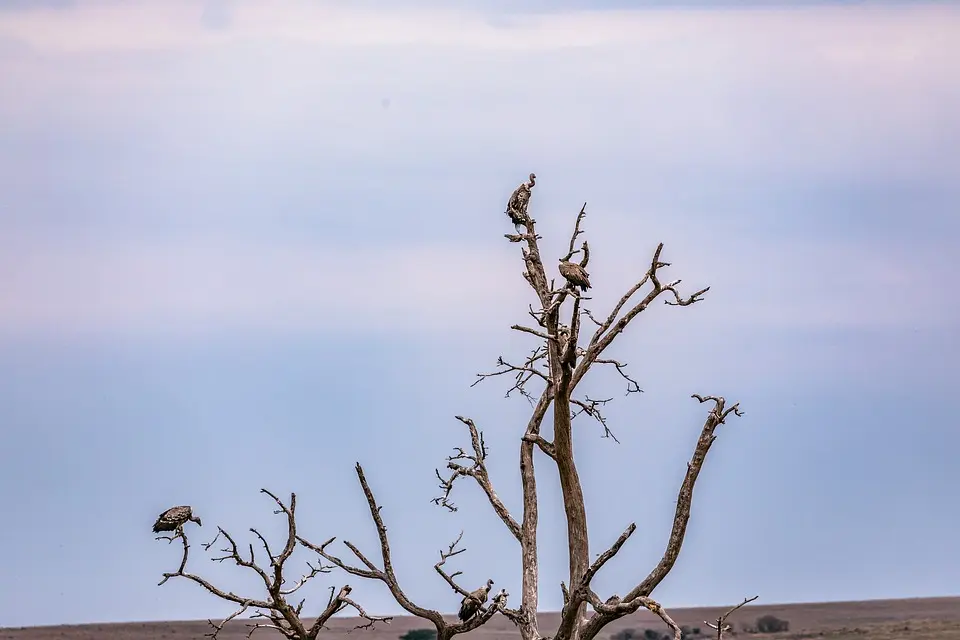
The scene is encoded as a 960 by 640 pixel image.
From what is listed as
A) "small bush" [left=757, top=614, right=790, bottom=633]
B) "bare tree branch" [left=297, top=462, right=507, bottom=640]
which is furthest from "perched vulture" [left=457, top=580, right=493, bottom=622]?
"small bush" [left=757, top=614, right=790, bottom=633]

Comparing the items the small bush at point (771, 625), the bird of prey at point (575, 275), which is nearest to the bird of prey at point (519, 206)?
the bird of prey at point (575, 275)

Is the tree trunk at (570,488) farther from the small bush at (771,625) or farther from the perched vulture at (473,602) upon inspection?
the small bush at (771,625)

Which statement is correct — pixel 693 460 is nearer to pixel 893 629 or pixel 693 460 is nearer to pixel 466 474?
pixel 466 474

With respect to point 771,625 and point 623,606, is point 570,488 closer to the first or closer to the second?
point 623,606

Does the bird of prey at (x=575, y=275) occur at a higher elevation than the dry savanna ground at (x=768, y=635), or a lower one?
lower

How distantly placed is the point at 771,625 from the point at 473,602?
60.4m

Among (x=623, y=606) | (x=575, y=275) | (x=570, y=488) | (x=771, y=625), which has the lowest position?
(x=623, y=606)

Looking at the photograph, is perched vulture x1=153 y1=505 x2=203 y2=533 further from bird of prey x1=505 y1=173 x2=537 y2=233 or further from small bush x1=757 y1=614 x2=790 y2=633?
small bush x1=757 y1=614 x2=790 y2=633

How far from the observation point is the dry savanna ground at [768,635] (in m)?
68.3

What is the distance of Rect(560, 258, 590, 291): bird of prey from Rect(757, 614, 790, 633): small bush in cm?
5954

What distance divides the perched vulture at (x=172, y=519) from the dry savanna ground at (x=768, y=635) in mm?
45628

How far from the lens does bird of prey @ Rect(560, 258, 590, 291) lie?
639 inches

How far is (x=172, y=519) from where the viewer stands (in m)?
16.6

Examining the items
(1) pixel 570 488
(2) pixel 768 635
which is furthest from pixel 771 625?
(1) pixel 570 488
